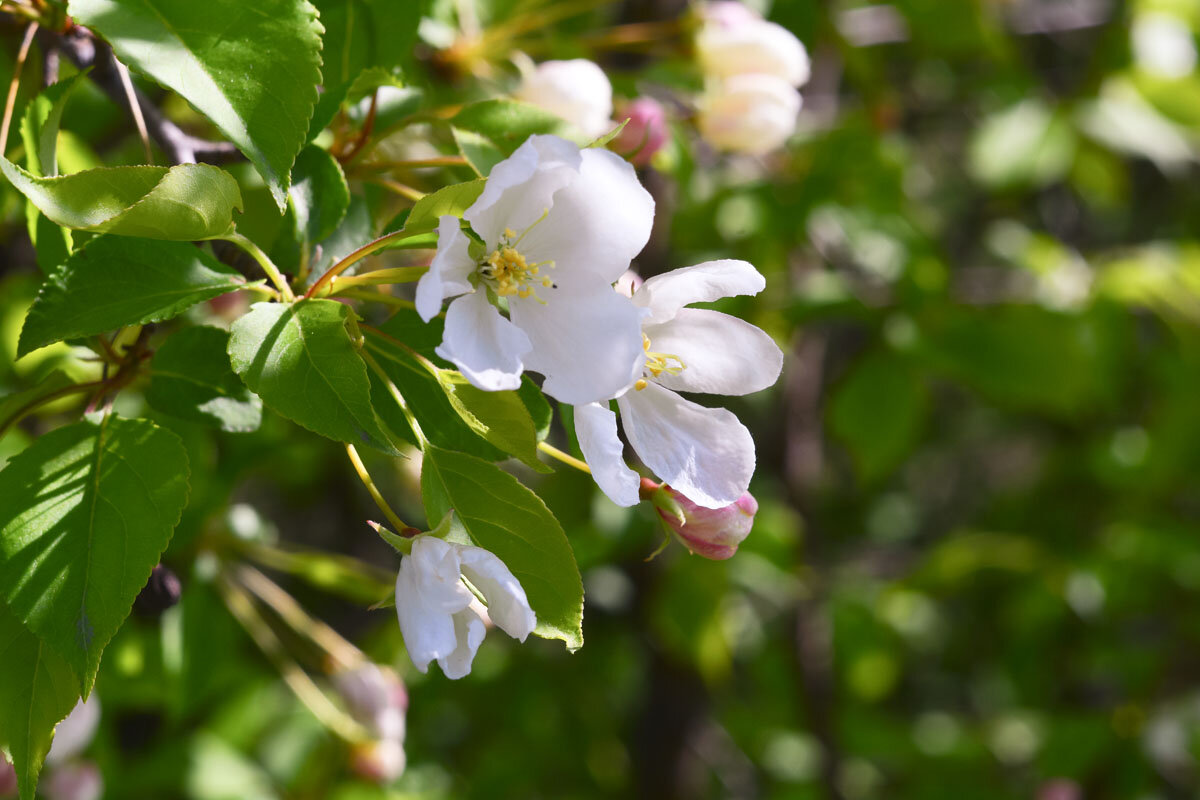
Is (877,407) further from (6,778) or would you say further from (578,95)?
(6,778)

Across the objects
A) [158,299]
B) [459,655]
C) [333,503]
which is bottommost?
[333,503]

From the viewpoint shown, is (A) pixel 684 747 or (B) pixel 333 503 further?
(B) pixel 333 503

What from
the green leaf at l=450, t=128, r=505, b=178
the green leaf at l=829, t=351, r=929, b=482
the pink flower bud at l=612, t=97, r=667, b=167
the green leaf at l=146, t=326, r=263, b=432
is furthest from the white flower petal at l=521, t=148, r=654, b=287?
the green leaf at l=829, t=351, r=929, b=482

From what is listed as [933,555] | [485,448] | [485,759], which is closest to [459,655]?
[485,448]

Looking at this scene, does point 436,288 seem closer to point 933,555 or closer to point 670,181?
point 670,181

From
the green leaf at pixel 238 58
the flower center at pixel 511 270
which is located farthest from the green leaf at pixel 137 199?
the flower center at pixel 511 270

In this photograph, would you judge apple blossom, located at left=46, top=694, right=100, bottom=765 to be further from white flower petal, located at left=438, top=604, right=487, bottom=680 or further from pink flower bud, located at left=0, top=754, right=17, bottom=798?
white flower petal, located at left=438, top=604, right=487, bottom=680

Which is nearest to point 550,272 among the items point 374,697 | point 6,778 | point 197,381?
point 197,381

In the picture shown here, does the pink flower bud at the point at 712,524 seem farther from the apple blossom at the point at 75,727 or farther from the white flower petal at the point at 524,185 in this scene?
the apple blossom at the point at 75,727

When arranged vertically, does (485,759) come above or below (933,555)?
below
